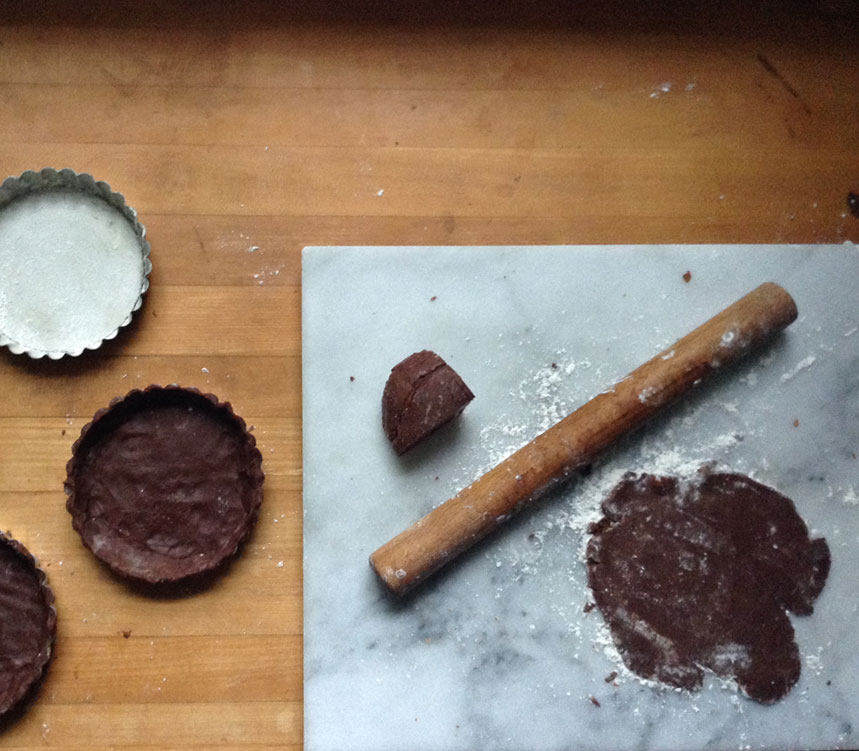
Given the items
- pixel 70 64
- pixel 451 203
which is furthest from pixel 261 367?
pixel 70 64

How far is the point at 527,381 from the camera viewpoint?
1.59 m

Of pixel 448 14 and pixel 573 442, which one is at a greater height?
pixel 448 14

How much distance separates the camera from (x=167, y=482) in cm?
154

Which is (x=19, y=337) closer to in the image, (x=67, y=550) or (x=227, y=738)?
(x=67, y=550)

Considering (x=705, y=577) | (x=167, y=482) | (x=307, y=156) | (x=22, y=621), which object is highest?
(x=307, y=156)

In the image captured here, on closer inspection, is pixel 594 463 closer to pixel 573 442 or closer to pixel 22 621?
pixel 573 442

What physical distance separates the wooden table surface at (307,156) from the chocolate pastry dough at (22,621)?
0.04 metres

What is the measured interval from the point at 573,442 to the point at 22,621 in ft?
3.55

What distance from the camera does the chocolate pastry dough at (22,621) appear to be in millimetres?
1485

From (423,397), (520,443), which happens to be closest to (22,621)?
(423,397)

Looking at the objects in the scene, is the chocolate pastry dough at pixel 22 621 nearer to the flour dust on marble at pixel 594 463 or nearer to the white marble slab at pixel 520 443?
the white marble slab at pixel 520 443

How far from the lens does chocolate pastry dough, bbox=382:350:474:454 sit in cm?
147

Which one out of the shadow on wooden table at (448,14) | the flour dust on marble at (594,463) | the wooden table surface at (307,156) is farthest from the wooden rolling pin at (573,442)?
the shadow on wooden table at (448,14)

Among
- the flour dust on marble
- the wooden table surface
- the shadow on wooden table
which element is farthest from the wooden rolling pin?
the shadow on wooden table
